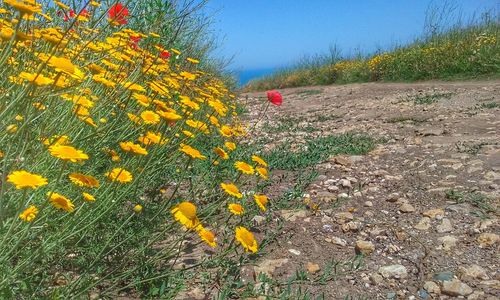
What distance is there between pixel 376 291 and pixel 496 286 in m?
0.48

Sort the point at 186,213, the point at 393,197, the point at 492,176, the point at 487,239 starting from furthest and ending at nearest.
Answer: the point at 492,176
the point at 393,197
the point at 487,239
the point at 186,213

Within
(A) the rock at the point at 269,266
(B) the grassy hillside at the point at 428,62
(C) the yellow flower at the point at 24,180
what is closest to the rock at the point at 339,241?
(A) the rock at the point at 269,266

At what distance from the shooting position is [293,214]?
9.17 feet

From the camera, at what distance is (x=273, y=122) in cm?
676

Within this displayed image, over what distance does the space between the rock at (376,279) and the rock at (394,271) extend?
0.09ft

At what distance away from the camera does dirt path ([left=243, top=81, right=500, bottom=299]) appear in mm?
2139

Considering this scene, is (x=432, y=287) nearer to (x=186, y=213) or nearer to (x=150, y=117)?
(x=186, y=213)

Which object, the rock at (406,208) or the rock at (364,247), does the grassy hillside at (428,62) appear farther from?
the rock at (364,247)

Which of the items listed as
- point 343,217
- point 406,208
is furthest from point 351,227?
point 406,208

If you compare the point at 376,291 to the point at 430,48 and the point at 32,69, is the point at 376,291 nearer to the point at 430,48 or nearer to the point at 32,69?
the point at 32,69

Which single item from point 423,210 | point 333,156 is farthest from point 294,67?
point 423,210

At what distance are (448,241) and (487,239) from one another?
17 cm

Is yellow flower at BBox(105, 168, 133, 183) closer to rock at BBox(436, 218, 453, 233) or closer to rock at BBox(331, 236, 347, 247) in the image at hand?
rock at BBox(331, 236, 347, 247)

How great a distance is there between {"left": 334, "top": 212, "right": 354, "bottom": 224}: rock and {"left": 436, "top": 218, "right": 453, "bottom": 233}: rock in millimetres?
451
